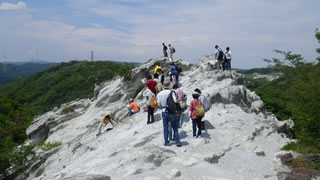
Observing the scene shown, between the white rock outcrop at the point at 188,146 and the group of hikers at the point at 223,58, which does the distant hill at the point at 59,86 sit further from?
the white rock outcrop at the point at 188,146

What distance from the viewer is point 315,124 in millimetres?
13297

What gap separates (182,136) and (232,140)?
8.02 ft

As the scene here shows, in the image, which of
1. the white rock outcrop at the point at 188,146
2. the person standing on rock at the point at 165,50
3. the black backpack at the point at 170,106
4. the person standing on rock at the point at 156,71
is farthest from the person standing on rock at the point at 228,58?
the black backpack at the point at 170,106

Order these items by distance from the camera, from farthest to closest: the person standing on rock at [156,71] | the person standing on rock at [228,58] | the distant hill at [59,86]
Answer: the distant hill at [59,86] < the person standing on rock at [228,58] < the person standing on rock at [156,71]

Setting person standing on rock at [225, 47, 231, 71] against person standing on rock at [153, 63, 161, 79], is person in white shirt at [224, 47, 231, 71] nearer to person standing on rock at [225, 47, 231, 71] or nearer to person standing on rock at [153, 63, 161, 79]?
person standing on rock at [225, 47, 231, 71]

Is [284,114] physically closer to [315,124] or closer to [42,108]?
[315,124]

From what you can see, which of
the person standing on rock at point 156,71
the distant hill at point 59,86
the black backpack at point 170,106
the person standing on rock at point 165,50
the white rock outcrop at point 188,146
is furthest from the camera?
the distant hill at point 59,86

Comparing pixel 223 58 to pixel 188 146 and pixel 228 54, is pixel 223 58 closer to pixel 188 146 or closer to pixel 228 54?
pixel 228 54

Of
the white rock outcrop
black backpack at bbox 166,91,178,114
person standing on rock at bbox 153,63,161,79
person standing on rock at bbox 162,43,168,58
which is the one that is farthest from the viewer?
person standing on rock at bbox 162,43,168,58

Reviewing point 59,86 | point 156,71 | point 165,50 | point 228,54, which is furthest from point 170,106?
point 59,86

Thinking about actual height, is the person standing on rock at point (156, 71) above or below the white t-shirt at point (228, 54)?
below

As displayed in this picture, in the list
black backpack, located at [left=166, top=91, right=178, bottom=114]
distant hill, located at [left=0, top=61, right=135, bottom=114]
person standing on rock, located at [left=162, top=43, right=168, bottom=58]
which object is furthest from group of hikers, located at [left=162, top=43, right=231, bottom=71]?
distant hill, located at [left=0, top=61, right=135, bottom=114]

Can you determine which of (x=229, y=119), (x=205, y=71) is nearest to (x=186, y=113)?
(x=229, y=119)

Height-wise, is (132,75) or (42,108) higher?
(132,75)
